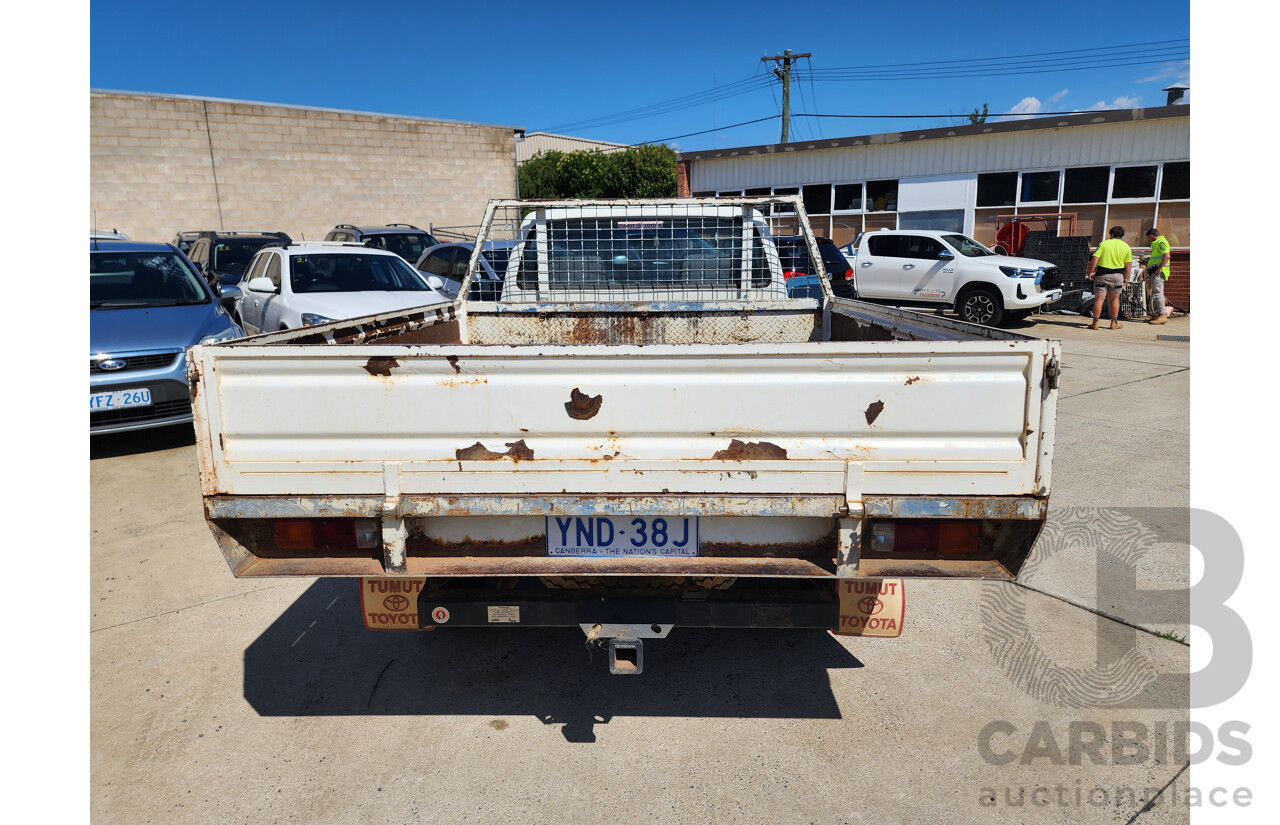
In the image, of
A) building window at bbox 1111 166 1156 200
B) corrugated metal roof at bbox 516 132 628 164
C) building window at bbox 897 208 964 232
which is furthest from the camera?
corrugated metal roof at bbox 516 132 628 164

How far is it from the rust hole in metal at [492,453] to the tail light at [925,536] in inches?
45.9

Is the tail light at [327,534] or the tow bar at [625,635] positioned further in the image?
the tow bar at [625,635]

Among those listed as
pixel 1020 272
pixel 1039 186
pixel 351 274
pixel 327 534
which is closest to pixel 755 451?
pixel 327 534

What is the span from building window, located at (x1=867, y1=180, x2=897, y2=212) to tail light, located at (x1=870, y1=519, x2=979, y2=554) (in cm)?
1878

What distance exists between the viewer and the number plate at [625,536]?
8.49 ft

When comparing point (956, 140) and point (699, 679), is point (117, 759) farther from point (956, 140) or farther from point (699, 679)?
point (956, 140)

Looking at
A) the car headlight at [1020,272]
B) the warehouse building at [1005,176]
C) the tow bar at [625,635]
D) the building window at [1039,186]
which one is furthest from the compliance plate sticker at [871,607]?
the building window at [1039,186]

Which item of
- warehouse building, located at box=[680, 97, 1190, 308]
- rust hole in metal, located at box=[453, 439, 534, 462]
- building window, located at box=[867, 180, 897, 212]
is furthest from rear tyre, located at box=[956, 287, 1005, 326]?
rust hole in metal, located at box=[453, 439, 534, 462]

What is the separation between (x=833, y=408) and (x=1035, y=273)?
13.3 metres

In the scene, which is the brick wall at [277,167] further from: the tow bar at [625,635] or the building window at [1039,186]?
the tow bar at [625,635]

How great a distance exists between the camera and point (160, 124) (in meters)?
20.2

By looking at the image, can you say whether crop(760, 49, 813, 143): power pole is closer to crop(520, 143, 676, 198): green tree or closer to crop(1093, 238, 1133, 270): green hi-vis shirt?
crop(520, 143, 676, 198): green tree

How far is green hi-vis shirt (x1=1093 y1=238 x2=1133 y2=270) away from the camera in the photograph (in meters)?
13.9
